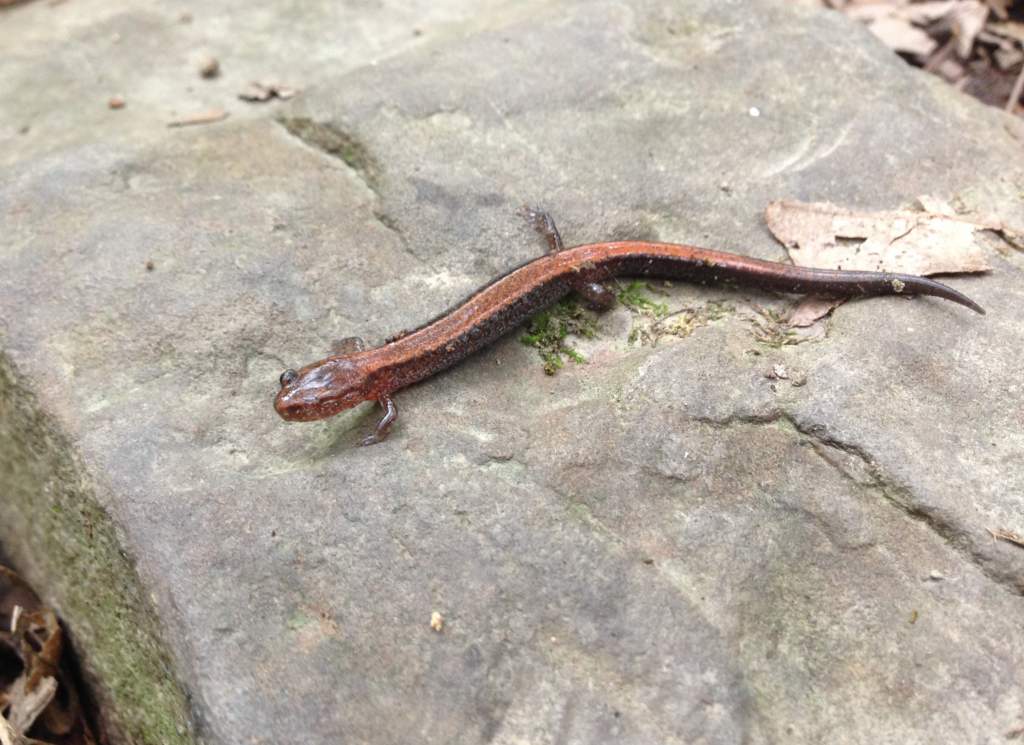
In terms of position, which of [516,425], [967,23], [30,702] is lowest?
[30,702]

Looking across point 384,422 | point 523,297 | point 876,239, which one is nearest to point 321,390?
point 384,422

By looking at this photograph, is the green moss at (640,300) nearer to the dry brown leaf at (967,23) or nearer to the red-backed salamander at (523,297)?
the red-backed salamander at (523,297)

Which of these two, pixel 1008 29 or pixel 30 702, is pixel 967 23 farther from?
pixel 30 702

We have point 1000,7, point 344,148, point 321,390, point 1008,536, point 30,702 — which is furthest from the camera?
point 1000,7

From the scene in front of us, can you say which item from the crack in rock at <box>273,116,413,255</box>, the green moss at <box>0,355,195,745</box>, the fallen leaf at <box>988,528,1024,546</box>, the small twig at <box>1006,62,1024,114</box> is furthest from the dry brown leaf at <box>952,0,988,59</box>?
the green moss at <box>0,355,195,745</box>

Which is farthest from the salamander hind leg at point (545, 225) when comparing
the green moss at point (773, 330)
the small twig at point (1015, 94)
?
the small twig at point (1015, 94)

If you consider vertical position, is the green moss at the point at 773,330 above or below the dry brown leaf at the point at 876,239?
below
